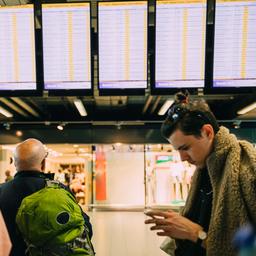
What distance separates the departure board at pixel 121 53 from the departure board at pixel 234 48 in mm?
558

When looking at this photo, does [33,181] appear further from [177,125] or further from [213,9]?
[213,9]

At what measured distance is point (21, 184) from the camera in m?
2.17

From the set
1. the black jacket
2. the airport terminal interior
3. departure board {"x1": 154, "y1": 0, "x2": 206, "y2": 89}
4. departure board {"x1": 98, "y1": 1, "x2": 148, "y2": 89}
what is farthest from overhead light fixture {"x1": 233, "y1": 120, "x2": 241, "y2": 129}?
the black jacket

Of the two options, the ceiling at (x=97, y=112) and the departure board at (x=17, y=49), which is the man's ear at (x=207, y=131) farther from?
the ceiling at (x=97, y=112)

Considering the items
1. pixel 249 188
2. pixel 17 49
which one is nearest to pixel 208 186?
pixel 249 188

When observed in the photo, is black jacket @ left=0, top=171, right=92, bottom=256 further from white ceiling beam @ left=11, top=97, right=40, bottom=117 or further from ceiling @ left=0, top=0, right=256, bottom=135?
ceiling @ left=0, top=0, right=256, bottom=135

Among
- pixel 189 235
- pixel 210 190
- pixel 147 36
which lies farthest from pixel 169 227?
pixel 147 36

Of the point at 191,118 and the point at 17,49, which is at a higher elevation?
the point at 17,49

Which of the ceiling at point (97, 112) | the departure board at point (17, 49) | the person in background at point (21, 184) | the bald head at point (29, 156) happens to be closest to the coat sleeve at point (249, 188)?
the person in background at point (21, 184)

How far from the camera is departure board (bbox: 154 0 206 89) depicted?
265 cm

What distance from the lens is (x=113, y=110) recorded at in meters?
6.20

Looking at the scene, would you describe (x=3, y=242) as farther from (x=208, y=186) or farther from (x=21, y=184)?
(x=21, y=184)

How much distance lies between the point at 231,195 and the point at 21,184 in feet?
4.87

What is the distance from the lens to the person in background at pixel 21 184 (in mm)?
2047
